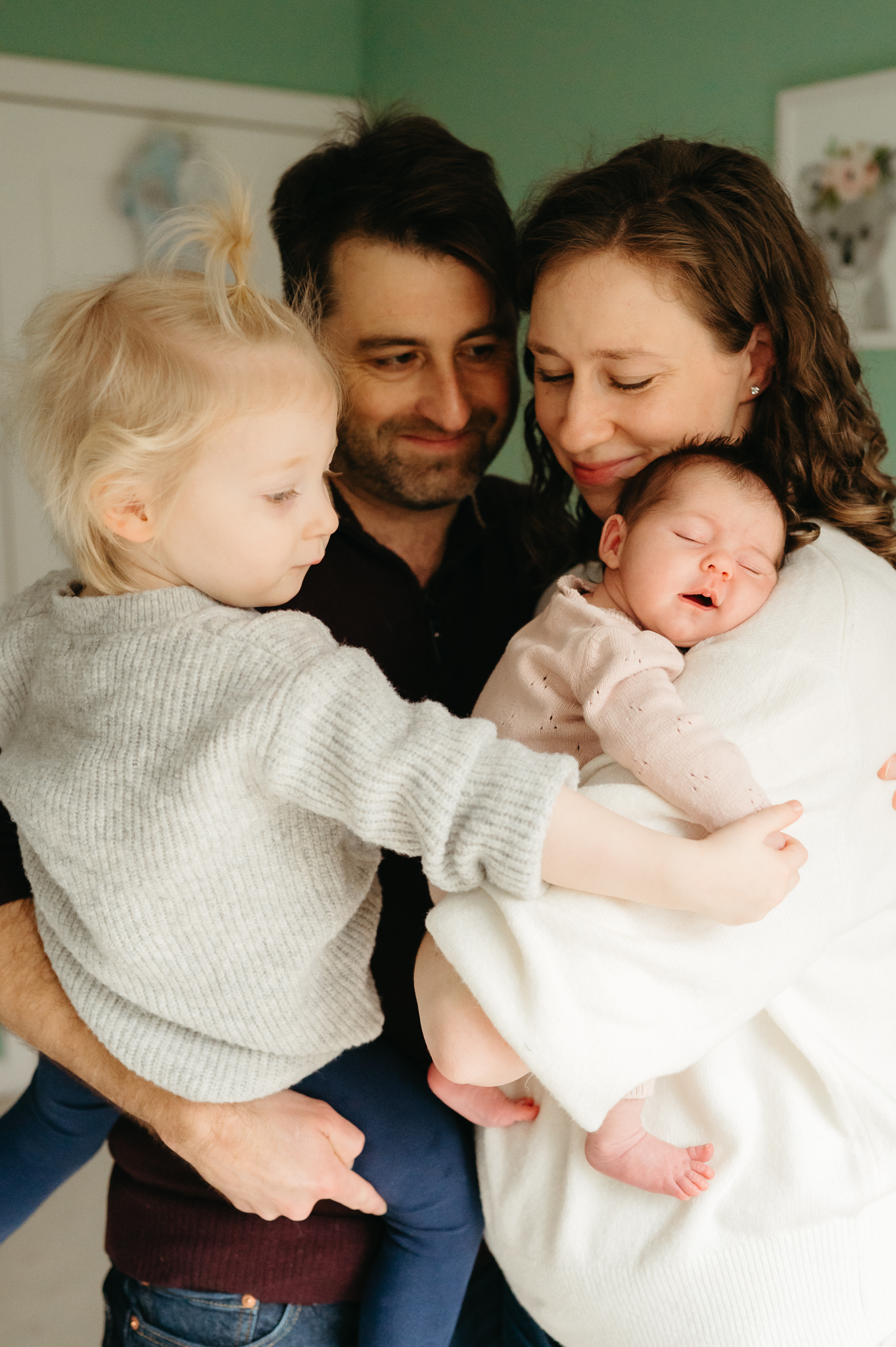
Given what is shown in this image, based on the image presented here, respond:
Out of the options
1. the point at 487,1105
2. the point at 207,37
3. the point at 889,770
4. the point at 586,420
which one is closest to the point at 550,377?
the point at 586,420

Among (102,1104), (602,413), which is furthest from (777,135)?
(102,1104)

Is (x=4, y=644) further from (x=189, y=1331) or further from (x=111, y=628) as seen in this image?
(x=189, y=1331)

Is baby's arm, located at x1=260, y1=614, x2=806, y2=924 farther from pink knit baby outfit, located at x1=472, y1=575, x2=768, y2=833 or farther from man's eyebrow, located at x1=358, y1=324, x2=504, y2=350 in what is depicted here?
man's eyebrow, located at x1=358, y1=324, x2=504, y2=350

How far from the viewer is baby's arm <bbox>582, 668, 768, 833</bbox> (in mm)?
864

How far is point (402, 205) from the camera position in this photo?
1.56 m

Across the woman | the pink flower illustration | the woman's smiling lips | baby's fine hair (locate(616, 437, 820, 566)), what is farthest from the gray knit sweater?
the pink flower illustration

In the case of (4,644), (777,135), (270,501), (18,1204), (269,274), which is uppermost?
(777,135)

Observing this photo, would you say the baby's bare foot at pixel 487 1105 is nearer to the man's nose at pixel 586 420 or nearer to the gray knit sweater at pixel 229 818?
the gray knit sweater at pixel 229 818

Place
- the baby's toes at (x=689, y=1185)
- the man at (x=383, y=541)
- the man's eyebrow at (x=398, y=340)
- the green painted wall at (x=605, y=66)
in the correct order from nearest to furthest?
the baby's toes at (x=689, y=1185), the man at (x=383, y=541), the man's eyebrow at (x=398, y=340), the green painted wall at (x=605, y=66)

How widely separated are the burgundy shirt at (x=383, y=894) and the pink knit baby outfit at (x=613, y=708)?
356 millimetres

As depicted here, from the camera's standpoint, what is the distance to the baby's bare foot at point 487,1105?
1122 mm

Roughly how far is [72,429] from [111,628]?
202mm

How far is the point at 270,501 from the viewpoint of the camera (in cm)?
105

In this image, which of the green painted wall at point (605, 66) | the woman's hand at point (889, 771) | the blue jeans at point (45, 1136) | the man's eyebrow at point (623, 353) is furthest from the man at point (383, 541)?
the green painted wall at point (605, 66)
